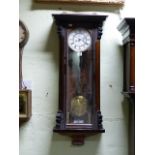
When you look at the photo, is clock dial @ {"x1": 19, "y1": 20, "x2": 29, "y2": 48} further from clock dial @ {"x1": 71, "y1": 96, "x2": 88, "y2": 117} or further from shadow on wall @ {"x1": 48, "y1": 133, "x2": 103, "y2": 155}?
shadow on wall @ {"x1": 48, "y1": 133, "x2": 103, "y2": 155}

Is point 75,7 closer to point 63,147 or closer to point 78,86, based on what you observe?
point 78,86

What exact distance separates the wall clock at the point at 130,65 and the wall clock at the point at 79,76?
0.65ft

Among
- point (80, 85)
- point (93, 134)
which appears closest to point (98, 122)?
point (93, 134)

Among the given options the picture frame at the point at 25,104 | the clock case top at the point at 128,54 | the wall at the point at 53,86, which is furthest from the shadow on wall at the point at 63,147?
the clock case top at the point at 128,54

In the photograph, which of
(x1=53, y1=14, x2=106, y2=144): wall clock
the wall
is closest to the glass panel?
(x1=53, y1=14, x2=106, y2=144): wall clock

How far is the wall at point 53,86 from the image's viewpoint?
2410 millimetres

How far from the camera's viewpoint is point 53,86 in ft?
7.95

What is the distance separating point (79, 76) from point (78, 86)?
76mm

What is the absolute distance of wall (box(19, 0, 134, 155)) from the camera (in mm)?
2410

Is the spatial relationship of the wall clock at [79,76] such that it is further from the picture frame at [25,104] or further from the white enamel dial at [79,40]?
the picture frame at [25,104]

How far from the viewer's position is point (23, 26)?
7.86 ft

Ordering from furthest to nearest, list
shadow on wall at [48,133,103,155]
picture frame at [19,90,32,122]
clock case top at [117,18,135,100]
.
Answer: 1. shadow on wall at [48,133,103,155]
2. picture frame at [19,90,32,122]
3. clock case top at [117,18,135,100]
